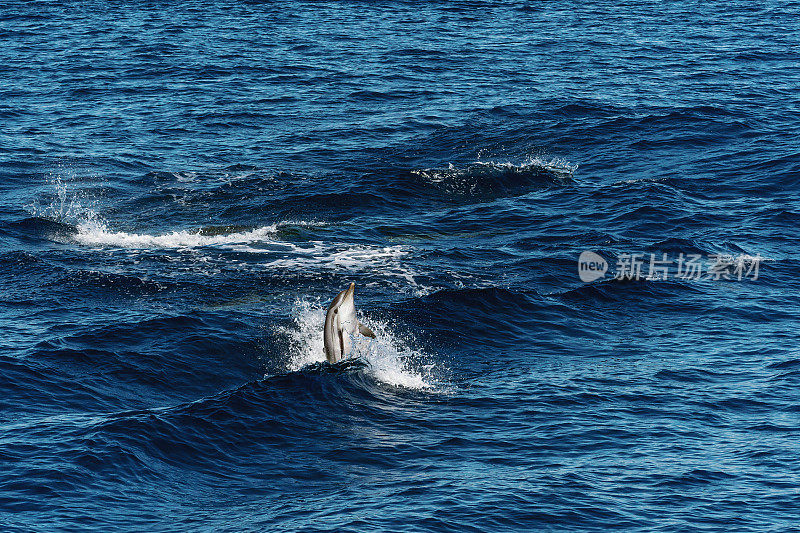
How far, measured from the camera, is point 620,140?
179 ft

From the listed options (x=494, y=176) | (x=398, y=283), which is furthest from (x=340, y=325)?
(x=494, y=176)

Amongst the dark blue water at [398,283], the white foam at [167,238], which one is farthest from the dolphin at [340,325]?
the white foam at [167,238]

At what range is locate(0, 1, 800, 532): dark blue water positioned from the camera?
25812mm

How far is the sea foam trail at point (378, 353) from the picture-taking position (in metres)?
31.9

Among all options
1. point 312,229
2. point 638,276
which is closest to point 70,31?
point 312,229

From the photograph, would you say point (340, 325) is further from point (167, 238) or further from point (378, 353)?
point (167, 238)

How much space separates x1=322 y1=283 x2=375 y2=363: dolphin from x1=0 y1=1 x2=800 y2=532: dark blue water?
0.76 metres

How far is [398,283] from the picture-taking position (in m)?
38.2

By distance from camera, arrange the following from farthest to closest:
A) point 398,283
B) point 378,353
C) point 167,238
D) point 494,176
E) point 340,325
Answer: point 494,176
point 167,238
point 398,283
point 378,353
point 340,325

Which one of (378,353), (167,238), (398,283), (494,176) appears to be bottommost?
(378,353)

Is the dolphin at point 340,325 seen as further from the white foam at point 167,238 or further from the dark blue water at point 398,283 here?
the white foam at point 167,238

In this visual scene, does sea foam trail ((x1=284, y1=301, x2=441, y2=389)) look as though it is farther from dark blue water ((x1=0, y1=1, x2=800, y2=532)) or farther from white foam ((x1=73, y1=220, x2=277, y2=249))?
white foam ((x1=73, y1=220, x2=277, y2=249))

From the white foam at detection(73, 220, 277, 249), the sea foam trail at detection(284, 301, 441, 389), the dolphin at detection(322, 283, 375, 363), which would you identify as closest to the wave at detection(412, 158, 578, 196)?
the white foam at detection(73, 220, 277, 249)

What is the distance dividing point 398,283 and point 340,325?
753cm
